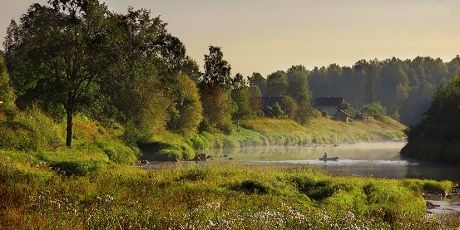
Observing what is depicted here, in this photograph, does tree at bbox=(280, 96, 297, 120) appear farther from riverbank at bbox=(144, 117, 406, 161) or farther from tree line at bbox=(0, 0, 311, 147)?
tree line at bbox=(0, 0, 311, 147)

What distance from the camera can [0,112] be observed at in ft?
135

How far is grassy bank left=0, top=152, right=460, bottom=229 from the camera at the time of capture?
1343 centimetres

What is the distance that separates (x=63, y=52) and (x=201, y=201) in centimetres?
2749

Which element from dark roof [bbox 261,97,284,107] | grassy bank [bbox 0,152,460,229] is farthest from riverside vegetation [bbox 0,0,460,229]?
dark roof [bbox 261,97,284,107]

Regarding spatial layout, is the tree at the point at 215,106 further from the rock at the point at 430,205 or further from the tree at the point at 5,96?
the rock at the point at 430,205

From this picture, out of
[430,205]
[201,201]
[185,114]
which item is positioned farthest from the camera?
[185,114]

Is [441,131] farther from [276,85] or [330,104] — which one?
[330,104]

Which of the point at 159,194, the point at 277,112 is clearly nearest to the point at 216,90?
the point at 277,112

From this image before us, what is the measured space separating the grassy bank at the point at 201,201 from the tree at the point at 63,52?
1259 centimetres

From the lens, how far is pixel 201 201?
62.6ft

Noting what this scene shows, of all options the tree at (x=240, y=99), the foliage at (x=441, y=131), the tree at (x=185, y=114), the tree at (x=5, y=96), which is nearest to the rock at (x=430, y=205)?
the foliage at (x=441, y=131)

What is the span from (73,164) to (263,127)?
75.6 meters

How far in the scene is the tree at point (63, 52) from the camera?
4078 centimetres

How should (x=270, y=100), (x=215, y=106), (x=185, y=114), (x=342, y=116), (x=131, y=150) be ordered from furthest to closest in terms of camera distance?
(x=342, y=116) → (x=270, y=100) → (x=215, y=106) → (x=185, y=114) → (x=131, y=150)
